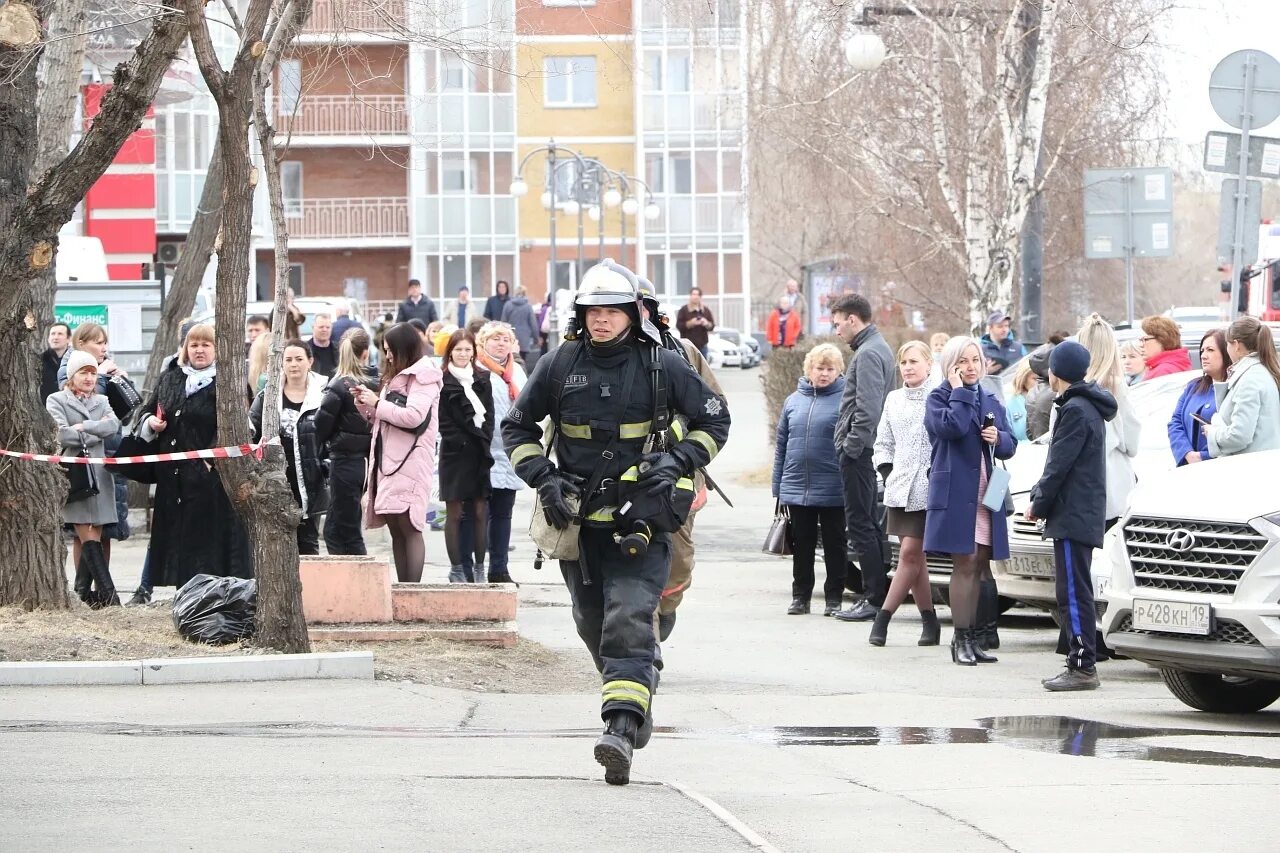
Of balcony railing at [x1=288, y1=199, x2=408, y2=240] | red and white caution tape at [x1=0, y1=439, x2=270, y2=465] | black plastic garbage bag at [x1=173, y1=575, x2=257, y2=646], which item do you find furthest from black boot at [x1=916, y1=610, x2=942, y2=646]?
balcony railing at [x1=288, y1=199, x2=408, y2=240]

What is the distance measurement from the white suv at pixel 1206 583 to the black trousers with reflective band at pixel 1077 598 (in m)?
0.70

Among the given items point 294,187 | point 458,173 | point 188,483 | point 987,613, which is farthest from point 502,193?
point 987,613

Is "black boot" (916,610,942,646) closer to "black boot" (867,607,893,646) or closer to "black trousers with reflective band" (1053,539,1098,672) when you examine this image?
"black boot" (867,607,893,646)

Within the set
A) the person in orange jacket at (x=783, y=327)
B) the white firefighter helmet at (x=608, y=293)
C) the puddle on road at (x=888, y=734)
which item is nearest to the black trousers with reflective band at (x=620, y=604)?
the white firefighter helmet at (x=608, y=293)

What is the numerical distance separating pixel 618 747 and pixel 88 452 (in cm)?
664

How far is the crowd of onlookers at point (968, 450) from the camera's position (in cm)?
1048

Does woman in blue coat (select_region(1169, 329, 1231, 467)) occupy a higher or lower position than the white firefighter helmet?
lower

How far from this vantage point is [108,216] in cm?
3806

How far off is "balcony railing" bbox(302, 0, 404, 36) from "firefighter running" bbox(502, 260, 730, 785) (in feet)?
15.3

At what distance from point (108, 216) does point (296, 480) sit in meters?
26.7

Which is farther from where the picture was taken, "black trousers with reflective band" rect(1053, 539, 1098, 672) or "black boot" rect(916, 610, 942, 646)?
"black boot" rect(916, 610, 942, 646)

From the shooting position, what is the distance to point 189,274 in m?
18.9

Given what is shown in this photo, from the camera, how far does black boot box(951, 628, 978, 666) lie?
11.4m

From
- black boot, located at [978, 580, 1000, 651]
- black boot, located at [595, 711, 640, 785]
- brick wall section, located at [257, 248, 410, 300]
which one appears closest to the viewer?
black boot, located at [595, 711, 640, 785]
